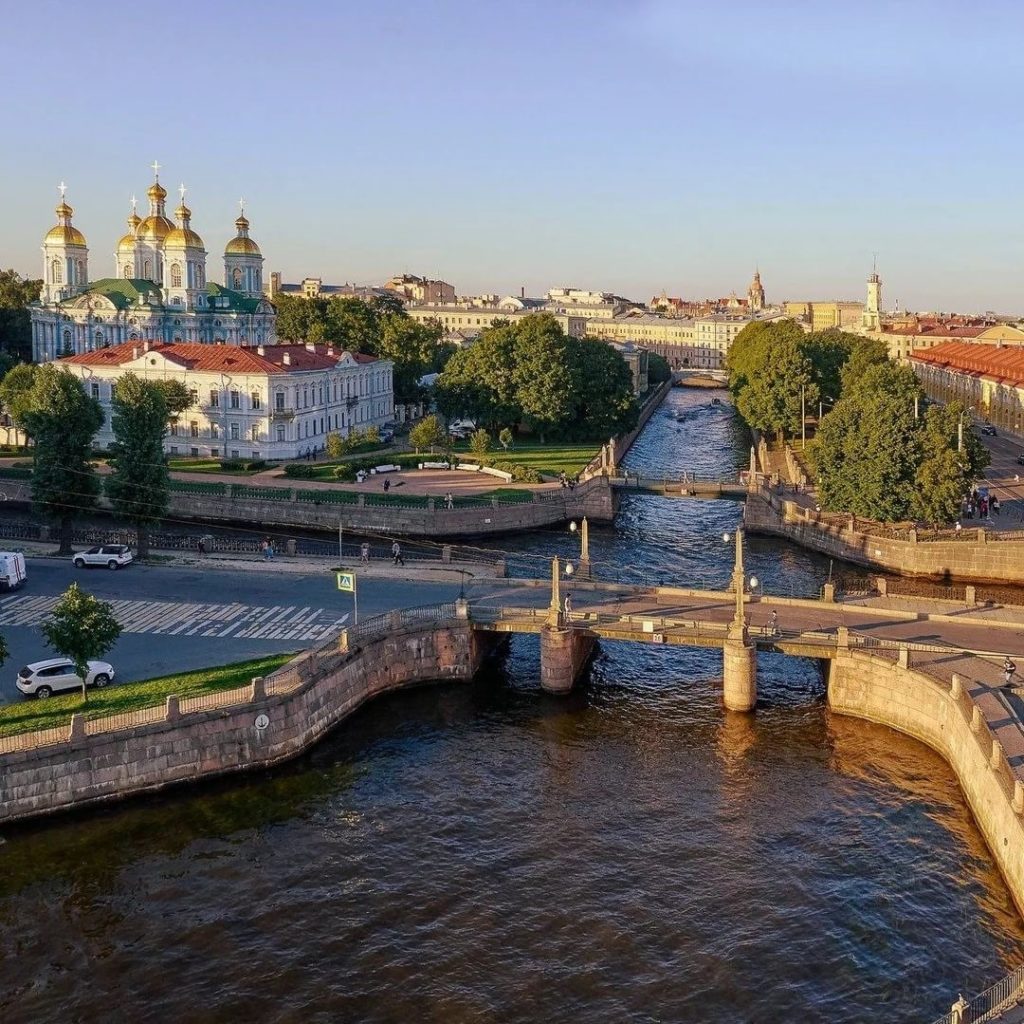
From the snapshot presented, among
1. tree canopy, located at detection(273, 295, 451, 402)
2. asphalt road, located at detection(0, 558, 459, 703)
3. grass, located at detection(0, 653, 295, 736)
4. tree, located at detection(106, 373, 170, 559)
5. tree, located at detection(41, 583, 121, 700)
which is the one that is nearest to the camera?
grass, located at detection(0, 653, 295, 736)

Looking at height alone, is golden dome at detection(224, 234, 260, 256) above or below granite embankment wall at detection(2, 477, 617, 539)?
above

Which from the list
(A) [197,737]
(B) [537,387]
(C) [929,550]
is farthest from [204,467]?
(A) [197,737]

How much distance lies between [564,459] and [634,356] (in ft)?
266

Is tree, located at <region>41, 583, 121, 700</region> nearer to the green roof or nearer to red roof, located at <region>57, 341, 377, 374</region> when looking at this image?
red roof, located at <region>57, 341, 377, 374</region>

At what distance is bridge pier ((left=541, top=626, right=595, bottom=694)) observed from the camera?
44.2m

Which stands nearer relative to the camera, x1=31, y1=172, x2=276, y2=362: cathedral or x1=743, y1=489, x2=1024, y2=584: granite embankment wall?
x1=743, y1=489, x2=1024, y2=584: granite embankment wall

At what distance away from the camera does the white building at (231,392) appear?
9044 centimetres

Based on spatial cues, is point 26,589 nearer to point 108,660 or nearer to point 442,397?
point 108,660

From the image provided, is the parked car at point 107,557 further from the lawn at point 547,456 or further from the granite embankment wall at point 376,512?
the lawn at point 547,456

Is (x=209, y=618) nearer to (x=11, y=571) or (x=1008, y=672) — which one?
(x=11, y=571)

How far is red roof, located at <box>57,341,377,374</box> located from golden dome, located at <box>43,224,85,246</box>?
146ft

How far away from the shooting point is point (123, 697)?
38.3 meters

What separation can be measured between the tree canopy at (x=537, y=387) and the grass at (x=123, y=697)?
6584cm

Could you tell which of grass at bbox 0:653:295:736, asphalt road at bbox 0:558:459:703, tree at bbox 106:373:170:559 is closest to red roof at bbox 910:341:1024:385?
tree at bbox 106:373:170:559
